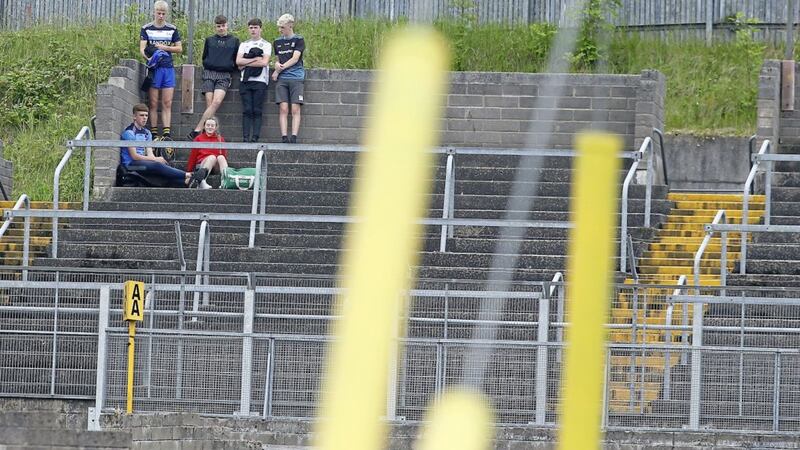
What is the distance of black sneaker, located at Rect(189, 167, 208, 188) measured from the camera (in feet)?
62.3

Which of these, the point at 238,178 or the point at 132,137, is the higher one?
the point at 132,137

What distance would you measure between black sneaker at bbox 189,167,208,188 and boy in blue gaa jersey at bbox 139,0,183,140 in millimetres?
1474

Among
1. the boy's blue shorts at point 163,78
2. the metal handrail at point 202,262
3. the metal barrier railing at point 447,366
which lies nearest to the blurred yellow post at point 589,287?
the metal barrier railing at point 447,366

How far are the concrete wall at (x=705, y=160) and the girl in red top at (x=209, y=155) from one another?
6473 mm

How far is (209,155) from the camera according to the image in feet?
63.8

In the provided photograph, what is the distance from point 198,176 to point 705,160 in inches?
295

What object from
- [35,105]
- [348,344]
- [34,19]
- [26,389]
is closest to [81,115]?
[35,105]

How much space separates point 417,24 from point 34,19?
87.2 ft

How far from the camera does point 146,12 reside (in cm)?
2764

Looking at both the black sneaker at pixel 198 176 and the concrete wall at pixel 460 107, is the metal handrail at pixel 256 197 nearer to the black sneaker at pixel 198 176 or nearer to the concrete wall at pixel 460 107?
the black sneaker at pixel 198 176

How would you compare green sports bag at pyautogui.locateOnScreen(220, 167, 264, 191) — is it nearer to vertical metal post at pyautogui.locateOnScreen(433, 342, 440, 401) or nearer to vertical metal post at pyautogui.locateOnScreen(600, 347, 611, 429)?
vertical metal post at pyautogui.locateOnScreen(433, 342, 440, 401)

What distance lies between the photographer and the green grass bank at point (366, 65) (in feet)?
80.5

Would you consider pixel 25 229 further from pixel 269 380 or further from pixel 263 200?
pixel 269 380

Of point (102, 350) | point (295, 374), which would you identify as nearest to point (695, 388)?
point (295, 374)
